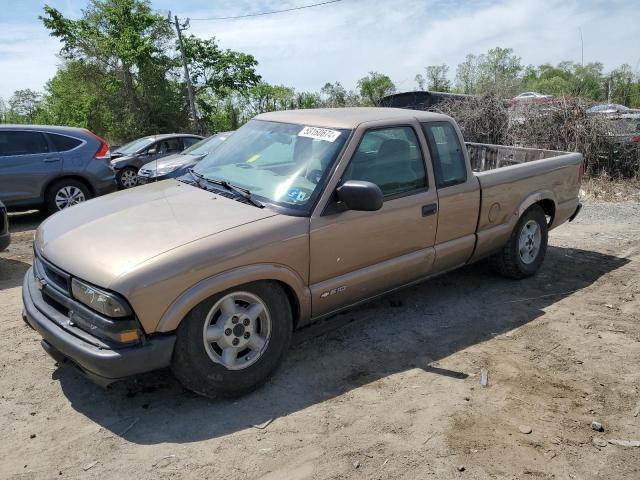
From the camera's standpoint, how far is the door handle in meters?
4.34

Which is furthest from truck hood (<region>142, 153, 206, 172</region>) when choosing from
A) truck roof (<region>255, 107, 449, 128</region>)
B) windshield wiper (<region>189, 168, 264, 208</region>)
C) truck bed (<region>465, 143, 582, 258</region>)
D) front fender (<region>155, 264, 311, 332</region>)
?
front fender (<region>155, 264, 311, 332</region>)

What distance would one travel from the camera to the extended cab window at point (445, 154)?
451cm

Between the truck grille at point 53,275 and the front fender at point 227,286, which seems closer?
the front fender at point 227,286

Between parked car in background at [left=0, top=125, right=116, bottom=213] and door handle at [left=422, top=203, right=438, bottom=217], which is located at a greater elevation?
parked car in background at [left=0, top=125, right=116, bottom=213]

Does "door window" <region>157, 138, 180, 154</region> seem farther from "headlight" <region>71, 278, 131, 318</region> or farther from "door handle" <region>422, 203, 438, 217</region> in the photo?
"headlight" <region>71, 278, 131, 318</region>

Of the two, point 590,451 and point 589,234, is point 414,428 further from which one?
point 589,234

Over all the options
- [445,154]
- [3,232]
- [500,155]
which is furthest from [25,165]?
[500,155]

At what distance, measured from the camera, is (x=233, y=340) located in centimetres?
335

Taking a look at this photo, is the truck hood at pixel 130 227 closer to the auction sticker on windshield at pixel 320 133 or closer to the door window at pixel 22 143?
the auction sticker on windshield at pixel 320 133

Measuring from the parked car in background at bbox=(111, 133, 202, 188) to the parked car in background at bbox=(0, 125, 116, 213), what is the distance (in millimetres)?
3223

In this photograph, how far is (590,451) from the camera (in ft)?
9.85

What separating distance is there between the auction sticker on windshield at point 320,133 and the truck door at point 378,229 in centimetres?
17

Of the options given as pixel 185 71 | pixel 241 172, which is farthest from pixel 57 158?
pixel 185 71

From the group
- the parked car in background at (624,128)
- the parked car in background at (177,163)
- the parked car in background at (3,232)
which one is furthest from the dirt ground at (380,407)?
the parked car in background at (624,128)
